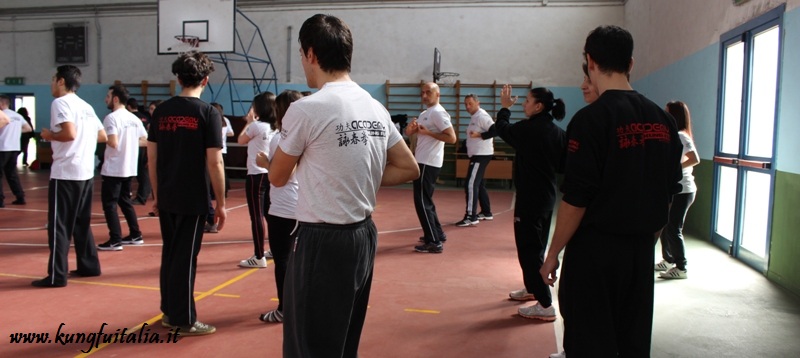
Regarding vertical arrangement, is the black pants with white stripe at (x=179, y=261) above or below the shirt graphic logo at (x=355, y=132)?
below

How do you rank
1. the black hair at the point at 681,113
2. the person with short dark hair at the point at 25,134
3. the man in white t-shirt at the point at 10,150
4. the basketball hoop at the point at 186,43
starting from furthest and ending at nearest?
the basketball hoop at the point at 186,43 < the person with short dark hair at the point at 25,134 < the man in white t-shirt at the point at 10,150 < the black hair at the point at 681,113

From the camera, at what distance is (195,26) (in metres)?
12.8

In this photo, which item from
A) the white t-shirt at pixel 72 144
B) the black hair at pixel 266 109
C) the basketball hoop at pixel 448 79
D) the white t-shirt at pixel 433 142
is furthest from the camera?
the basketball hoop at pixel 448 79

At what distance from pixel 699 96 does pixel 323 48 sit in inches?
274

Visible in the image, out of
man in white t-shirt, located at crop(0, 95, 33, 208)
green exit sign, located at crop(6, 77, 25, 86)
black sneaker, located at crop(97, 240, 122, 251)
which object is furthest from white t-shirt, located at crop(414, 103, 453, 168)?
green exit sign, located at crop(6, 77, 25, 86)

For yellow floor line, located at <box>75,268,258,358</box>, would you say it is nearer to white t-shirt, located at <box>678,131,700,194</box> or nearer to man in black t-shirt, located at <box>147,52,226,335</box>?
man in black t-shirt, located at <box>147,52,226,335</box>

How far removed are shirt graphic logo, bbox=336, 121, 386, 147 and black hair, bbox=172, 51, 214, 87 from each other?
180 cm

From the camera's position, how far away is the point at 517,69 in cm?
1366

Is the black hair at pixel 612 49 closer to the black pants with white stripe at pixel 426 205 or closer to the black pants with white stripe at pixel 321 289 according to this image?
the black pants with white stripe at pixel 321 289

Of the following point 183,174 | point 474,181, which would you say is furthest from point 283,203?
point 474,181

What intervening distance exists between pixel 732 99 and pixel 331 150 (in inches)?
247

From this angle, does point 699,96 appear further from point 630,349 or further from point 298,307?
point 298,307

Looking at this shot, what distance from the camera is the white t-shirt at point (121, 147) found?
576cm

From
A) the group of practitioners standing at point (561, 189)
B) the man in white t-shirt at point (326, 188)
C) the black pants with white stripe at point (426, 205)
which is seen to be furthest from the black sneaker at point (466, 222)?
the man in white t-shirt at point (326, 188)
